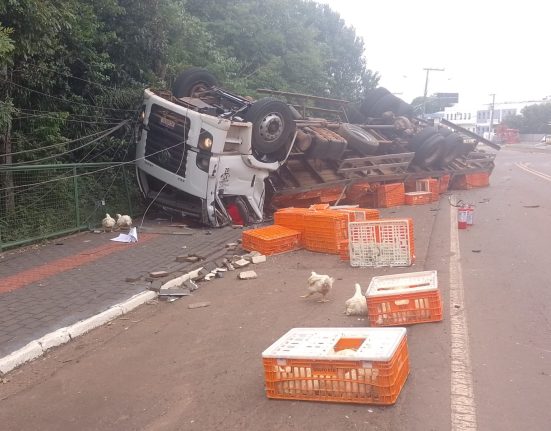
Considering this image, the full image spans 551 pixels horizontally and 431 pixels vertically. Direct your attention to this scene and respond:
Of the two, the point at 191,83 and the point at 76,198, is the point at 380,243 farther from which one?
the point at 191,83

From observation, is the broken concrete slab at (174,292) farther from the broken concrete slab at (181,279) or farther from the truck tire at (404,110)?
the truck tire at (404,110)

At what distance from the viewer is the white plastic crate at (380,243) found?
8.11 meters

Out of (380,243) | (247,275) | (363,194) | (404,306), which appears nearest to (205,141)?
(247,275)

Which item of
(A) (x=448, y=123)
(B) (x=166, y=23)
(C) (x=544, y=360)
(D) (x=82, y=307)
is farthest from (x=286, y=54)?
(C) (x=544, y=360)

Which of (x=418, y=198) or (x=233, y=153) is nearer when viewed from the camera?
(x=233, y=153)

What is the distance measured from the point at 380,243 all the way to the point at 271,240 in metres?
1.90

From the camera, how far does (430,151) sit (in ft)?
58.9

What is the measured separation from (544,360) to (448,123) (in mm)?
16942

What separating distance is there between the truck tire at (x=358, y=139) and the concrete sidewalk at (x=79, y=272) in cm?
518

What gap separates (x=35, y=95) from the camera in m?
11.0

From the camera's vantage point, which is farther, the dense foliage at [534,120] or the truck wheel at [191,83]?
the dense foliage at [534,120]

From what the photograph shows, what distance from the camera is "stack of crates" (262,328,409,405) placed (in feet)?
12.2

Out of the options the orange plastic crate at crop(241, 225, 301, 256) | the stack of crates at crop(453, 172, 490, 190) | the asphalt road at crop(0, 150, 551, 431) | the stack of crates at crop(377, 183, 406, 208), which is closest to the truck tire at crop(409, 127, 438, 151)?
the stack of crates at crop(377, 183, 406, 208)

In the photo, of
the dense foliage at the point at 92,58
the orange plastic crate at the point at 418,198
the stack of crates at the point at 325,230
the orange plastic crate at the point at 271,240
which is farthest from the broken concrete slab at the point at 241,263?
the orange plastic crate at the point at 418,198
